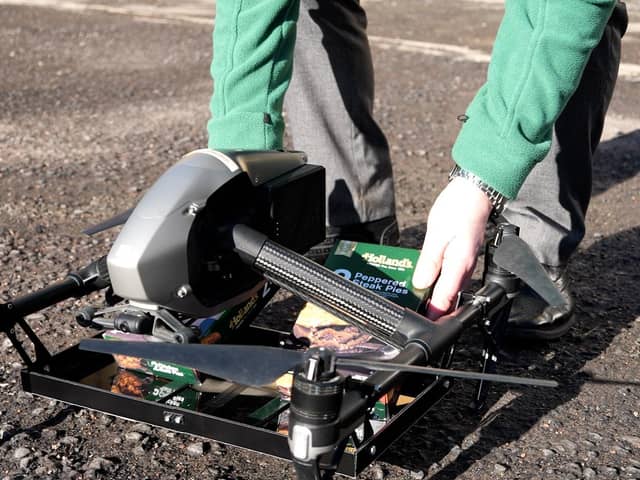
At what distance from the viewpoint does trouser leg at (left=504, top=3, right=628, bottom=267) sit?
2.07m

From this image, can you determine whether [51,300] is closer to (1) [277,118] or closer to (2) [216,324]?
(2) [216,324]

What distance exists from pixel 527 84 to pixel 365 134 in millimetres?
1013

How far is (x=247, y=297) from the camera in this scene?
1682 mm

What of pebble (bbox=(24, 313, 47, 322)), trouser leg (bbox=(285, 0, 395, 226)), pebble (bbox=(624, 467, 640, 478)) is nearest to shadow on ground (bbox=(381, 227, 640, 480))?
pebble (bbox=(624, 467, 640, 478))

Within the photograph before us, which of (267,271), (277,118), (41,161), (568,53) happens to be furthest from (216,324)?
(41,161)

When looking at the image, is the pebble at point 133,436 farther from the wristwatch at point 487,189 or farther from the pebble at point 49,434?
the wristwatch at point 487,189

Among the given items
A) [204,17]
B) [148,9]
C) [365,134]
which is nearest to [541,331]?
[365,134]

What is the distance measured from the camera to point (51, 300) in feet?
5.50

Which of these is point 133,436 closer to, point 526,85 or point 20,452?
point 20,452

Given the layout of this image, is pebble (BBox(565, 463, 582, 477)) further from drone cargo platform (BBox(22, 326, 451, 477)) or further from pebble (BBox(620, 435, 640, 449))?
drone cargo platform (BBox(22, 326, 451, 477))

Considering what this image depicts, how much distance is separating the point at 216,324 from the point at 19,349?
0.39 meters

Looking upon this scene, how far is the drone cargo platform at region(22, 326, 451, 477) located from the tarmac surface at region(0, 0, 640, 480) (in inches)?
3.0

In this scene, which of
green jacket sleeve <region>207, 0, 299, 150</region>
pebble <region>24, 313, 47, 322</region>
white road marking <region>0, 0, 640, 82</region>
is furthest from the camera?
white road marking <region>0, 0, 640, 82</region>

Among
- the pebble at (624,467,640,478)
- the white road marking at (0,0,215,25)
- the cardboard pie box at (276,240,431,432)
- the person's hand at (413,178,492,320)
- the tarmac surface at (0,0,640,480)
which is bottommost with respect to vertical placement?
the white road marking at (0,0,215,25)
